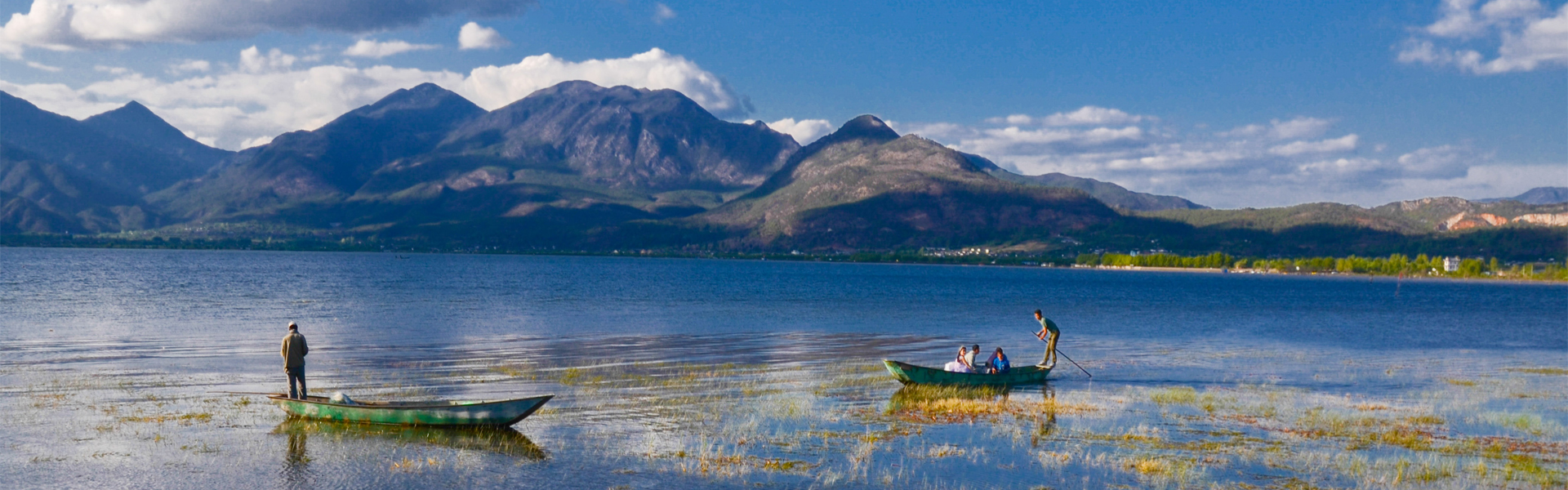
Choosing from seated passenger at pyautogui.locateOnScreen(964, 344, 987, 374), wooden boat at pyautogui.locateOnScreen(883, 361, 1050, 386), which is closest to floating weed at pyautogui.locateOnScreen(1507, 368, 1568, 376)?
wooden boat at pyautogui.locateOnScreen(883, 361, 1050, 386)

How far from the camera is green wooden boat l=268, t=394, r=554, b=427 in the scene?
23781mm

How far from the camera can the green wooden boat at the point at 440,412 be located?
78.0 ft

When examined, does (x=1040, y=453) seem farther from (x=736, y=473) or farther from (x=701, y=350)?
(x=701, y=350)

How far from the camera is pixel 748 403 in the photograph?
29562 millimetres

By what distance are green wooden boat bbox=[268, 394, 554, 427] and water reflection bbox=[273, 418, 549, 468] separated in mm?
160

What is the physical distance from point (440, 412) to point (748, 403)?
907cm

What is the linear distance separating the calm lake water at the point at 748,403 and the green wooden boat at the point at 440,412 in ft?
1.50

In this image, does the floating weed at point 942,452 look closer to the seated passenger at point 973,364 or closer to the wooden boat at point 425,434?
the wooden boat at point 425,434

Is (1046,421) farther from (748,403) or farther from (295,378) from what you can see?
(295,378)

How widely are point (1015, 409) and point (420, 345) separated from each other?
2831 centimetres

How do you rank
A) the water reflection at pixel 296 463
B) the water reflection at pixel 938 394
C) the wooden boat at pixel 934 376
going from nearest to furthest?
the water reflection at pixel 296 463 → the water reflection at pixel 938 394 → the wooden boat at pixel 934 376

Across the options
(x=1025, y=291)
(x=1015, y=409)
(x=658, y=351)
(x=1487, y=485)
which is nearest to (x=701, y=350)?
(x=658, y=351)

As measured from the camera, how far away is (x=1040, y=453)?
2262 cm

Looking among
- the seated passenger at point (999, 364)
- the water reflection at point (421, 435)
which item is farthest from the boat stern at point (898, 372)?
the water reflection at point (421, 435)
